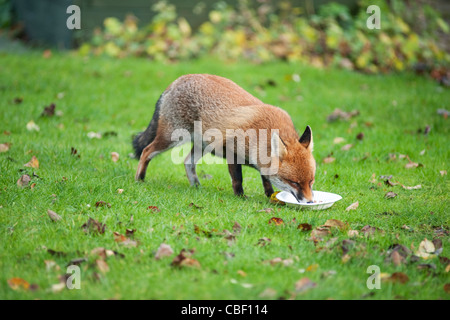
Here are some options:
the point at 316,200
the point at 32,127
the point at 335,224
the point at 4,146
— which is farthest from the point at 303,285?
the point at 32,127

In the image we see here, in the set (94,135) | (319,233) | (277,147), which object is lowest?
(319,233)

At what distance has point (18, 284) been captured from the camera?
3.69 meters

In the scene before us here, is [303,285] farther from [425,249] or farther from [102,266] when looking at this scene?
[102,266]

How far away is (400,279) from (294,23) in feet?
33.0

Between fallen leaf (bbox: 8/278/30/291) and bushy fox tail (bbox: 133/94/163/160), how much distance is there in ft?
10.2

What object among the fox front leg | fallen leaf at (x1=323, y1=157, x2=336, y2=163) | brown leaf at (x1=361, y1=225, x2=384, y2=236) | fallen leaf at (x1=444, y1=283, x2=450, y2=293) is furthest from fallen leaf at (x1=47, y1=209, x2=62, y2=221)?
fallen leaf at (x1=323, y1=157, x2=336, y2=163)

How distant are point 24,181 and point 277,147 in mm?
2881

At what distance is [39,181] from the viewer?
565 centimetres

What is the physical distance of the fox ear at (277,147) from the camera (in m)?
5.52

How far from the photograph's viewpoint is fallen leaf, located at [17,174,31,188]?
18.2 feet

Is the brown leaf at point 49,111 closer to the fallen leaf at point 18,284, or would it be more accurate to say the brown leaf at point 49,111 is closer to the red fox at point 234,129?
the red fox at point 234,129

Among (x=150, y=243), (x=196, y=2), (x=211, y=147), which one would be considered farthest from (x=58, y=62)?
(x=150, y=243)

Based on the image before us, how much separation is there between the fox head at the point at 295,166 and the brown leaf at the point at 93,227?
82.4 inches

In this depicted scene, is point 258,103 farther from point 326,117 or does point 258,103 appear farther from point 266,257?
point 326,117
